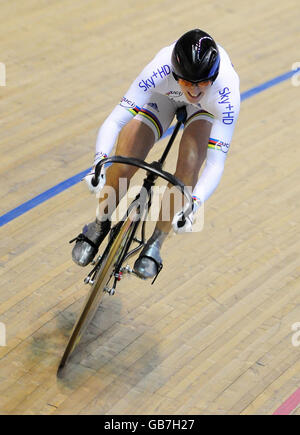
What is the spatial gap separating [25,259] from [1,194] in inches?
23.8

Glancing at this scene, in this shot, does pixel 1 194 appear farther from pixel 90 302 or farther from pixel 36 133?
pixel 90 302

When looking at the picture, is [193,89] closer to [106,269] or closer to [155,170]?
[155,170]

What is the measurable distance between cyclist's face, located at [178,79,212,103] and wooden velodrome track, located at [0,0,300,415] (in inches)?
43.7

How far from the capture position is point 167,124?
132 inches

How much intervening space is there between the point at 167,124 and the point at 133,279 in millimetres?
865

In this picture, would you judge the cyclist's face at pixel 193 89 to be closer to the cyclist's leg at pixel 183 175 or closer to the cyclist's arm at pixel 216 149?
the cyclist's arm at pixel 216 149

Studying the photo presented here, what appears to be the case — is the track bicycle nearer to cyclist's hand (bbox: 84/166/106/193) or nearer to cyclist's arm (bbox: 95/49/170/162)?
cyclist's hand (bbox: 84/166/106/193)

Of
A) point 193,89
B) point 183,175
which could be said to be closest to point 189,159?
point 183,175

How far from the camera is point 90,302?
3.02 m

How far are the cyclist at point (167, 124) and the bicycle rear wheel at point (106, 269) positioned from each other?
121 mm

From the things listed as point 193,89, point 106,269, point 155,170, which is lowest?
point 106,269

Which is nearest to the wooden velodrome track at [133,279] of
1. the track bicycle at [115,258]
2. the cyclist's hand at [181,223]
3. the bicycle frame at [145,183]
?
the track bicycle at [115,258]

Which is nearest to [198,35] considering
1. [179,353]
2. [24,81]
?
[179,353]

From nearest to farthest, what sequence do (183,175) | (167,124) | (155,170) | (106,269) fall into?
(155,170)
(106,269)
(183,175)
(167,124)
